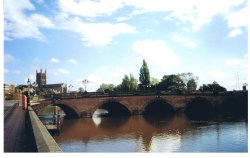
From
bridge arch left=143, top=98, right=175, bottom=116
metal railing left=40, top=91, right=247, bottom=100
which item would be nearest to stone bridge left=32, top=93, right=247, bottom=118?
bridge arch left=143, top=98, right=175, bottom=116

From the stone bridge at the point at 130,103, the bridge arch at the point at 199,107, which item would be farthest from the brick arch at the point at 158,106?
the bridge arch at the point at 199,107

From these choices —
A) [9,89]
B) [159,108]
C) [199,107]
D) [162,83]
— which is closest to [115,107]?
[159,108]

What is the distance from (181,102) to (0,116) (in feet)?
130

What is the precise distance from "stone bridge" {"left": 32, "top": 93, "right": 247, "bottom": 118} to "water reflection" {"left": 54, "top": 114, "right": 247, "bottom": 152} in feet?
11.1

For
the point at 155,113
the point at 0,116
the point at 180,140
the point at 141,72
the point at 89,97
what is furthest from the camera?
the point at 141,72

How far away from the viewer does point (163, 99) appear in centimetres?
4925

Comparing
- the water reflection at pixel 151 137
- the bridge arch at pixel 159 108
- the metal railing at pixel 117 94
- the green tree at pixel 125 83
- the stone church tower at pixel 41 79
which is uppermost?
the stone church tower at pixel 41 79

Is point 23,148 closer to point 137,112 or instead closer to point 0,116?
point 0,116

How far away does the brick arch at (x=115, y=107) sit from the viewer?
4619cm

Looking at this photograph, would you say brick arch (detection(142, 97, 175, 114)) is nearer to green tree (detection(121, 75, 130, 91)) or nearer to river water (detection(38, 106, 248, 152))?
river water (detection(38, 106, 248, 152))

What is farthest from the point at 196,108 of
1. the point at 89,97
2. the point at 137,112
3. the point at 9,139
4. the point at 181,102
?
the point at 9,139

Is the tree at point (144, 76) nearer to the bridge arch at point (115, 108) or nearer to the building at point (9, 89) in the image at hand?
the bridge arch at point (115, 108)

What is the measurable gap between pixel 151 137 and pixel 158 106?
24.6m

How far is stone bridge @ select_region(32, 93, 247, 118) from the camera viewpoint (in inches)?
1732
